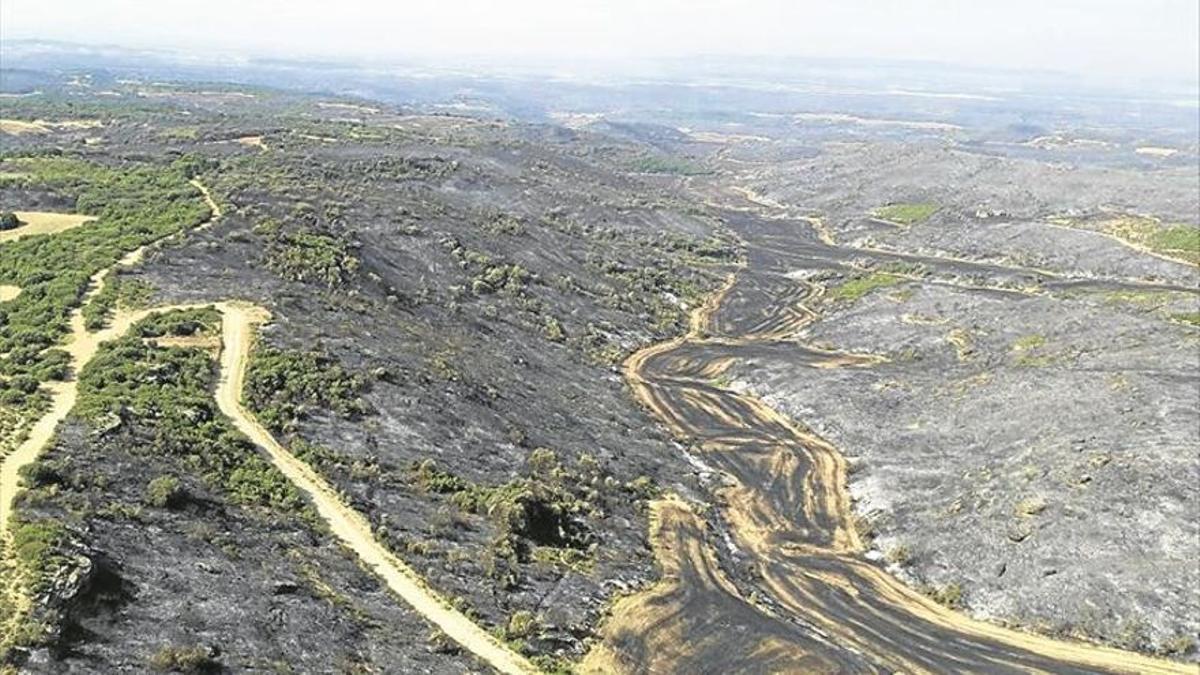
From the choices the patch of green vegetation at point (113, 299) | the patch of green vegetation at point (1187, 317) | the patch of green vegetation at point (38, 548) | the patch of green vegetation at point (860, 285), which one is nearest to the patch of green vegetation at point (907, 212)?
the patch of green vegetation at point (860, 285)

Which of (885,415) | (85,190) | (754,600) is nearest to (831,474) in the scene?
(885,415)

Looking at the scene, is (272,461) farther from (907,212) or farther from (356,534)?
(907,212)

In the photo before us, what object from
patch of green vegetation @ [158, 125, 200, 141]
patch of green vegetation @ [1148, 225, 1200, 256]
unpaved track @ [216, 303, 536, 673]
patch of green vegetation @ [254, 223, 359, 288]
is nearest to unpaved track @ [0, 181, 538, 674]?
unpaved track @ [216, 303, 536, 673]

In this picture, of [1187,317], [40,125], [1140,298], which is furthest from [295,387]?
[40,125]

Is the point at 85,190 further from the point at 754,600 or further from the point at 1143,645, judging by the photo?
the point at 1143,645

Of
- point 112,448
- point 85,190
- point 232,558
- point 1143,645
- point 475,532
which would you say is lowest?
point 1143,645

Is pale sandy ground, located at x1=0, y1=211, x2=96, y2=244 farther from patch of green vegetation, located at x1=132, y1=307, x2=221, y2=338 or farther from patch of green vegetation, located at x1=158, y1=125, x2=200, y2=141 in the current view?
patch of green vegetation, located at x1=158, y1=125, x2=200, y2=141
